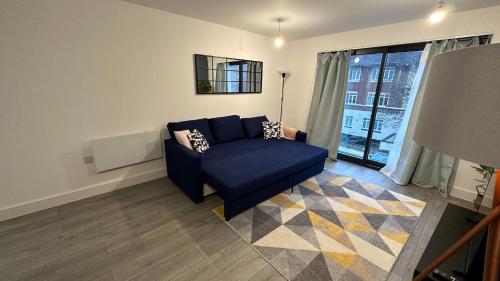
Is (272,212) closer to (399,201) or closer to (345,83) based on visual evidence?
(399,201)

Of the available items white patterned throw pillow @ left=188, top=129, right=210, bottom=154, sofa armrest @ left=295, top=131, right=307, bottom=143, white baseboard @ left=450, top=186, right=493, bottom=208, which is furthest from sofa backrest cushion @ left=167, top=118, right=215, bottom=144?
white baseboard @ left=450, top=186, right=493, bottom=208

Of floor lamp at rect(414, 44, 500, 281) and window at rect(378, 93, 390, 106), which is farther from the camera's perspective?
window at rect(378, 93, 390, 106)

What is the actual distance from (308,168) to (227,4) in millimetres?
2455

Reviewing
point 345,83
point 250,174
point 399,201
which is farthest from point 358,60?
point 250,174

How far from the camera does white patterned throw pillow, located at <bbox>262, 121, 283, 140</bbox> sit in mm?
3777

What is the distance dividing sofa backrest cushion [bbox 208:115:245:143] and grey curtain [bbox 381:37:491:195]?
8.54ft

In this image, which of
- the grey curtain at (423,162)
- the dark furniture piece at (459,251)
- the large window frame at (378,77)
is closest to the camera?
the dark furniture piece at (459,251)

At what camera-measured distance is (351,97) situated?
3.96 m

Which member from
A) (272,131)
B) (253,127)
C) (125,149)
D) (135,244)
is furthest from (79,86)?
(272,131)

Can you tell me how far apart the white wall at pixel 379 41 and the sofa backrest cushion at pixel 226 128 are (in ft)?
5.40

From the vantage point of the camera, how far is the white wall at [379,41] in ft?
8.13

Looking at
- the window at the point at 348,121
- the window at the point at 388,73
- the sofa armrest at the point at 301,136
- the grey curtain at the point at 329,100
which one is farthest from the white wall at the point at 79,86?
the window at the point at 348,121

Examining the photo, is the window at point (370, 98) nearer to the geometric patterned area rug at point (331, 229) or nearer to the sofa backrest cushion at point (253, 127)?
the geometric patterned area rug at point (331, 229)

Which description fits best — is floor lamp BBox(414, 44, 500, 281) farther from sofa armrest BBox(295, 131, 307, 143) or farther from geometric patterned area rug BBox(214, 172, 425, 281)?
sofa armrest BBox(295, 131, 307, 143)
